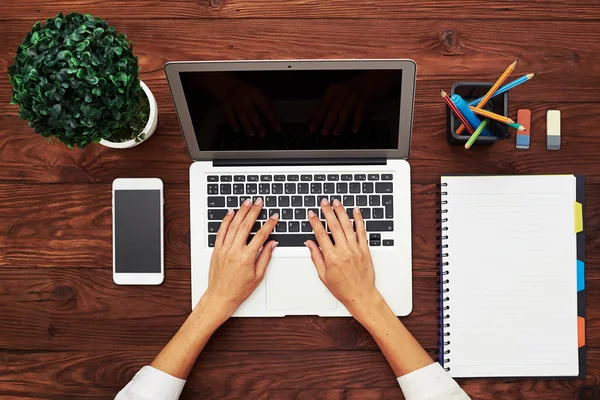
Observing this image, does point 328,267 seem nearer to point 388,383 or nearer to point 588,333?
point 388,383

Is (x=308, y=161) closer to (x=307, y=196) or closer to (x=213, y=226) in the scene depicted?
(x=307, y=196)

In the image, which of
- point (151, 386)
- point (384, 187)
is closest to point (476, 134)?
point (384, 187)

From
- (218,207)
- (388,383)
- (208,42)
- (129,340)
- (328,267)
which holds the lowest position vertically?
(388,383)

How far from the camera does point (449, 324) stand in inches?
37.7

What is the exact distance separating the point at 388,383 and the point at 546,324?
34 cm

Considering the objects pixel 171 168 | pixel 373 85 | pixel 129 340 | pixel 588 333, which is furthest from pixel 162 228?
pixel 588 333

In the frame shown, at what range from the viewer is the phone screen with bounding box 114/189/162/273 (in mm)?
973

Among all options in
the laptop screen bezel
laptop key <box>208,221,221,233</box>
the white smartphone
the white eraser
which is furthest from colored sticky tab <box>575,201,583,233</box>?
the white smartphone

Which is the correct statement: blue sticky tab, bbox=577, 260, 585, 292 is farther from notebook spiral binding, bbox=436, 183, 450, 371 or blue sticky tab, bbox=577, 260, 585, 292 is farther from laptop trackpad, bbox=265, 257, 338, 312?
laptop trackpad, bbox=265, 257, 338, 312

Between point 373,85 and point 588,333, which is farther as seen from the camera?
point 588,333

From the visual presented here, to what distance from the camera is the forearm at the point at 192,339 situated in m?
0.93

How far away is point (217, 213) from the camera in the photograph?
3.14 ft

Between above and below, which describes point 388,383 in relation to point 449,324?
below

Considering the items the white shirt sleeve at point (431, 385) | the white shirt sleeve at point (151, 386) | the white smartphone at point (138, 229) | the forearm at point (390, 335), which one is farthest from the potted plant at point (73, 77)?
→ the white shirt sleeve at point (431, 385)
